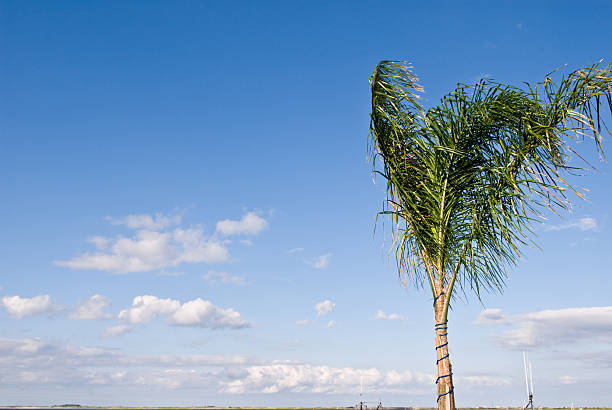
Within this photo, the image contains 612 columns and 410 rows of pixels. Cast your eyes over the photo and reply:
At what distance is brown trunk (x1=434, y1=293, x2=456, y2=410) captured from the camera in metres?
8.27

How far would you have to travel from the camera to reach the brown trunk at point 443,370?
8266mm

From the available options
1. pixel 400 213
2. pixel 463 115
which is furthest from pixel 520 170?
pixel 400 213

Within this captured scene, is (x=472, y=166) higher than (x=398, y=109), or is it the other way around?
(x=398, y=109)

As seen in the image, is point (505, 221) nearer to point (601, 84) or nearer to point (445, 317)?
point (445, 317)

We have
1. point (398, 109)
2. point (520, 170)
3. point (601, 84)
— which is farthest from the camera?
point (398, 109)

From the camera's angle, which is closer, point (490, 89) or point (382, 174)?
point (490, 89)

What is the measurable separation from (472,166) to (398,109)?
5.44 ft

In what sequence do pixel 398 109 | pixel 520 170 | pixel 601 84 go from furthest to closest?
pixel 398 109, pixel 520 170, pixel 601 84

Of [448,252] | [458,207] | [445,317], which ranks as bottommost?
[445,317]

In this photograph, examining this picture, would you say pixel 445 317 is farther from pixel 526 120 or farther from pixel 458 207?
pixel 526 120

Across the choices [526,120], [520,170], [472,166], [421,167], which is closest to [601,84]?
[526,120]

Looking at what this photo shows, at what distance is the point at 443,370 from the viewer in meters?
8.35

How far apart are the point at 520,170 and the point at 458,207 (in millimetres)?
1109

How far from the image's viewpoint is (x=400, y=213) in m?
9.39
